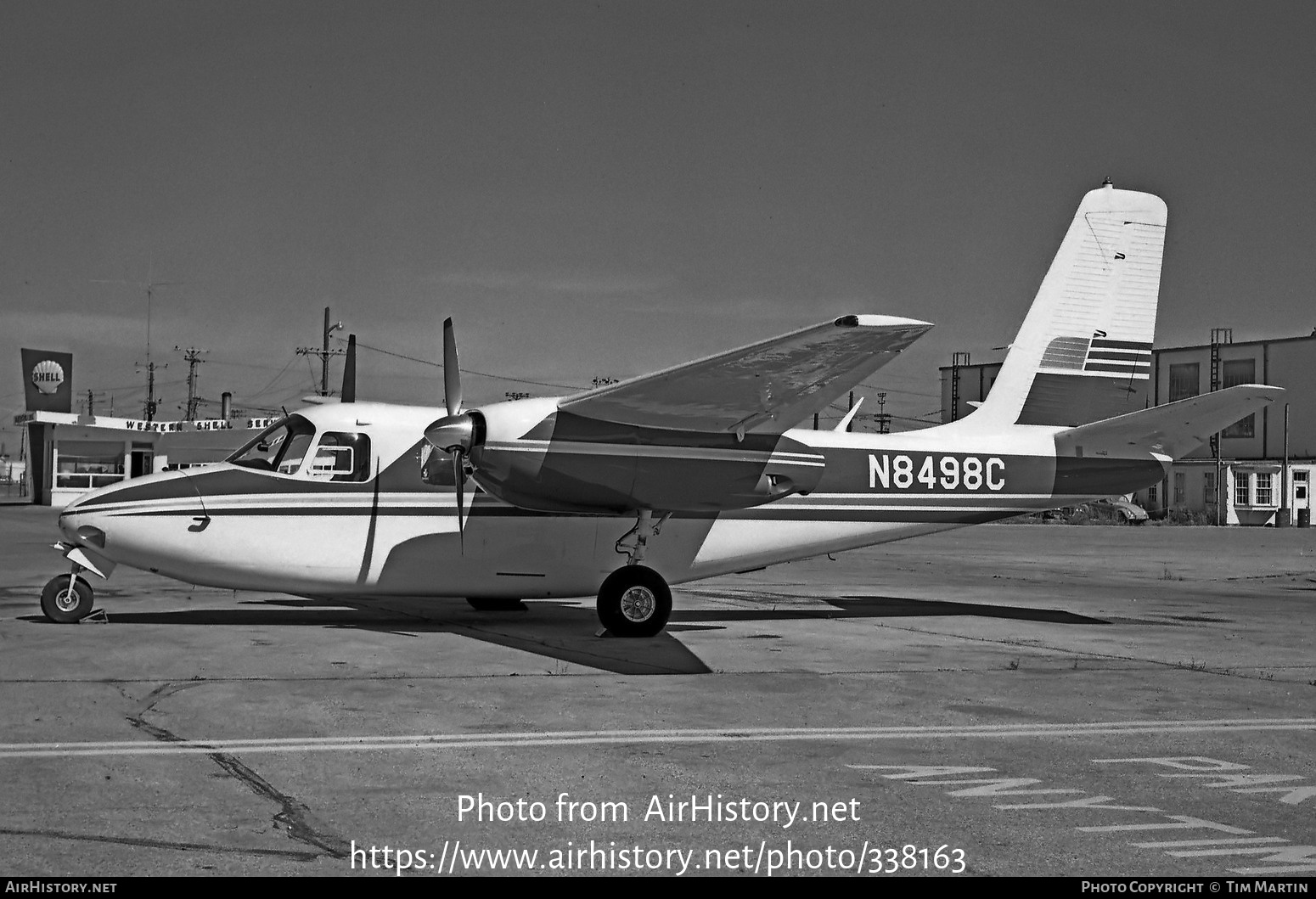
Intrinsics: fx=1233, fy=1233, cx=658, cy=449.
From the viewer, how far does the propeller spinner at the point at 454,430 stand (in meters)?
14.8

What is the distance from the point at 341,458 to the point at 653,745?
8550mm

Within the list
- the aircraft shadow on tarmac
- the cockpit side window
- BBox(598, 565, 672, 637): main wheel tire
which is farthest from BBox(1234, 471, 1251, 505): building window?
the cockpit side window

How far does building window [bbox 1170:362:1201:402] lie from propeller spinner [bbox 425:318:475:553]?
291 feet

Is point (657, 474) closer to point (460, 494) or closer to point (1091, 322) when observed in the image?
point (460, 494)

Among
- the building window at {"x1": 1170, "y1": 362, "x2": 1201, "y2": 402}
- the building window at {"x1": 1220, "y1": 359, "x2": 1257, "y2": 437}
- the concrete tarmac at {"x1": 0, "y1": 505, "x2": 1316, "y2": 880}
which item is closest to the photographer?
the concrete tarmac at {"x1": 0, "y1": 505, "x2": 1316, "y2": 880}

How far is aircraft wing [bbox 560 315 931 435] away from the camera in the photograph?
39.9ft

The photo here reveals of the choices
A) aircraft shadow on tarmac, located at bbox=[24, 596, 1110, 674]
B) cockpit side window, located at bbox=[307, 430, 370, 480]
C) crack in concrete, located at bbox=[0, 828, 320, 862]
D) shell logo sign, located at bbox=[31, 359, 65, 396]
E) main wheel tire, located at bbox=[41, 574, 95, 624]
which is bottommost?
aircraft shadow on tarmac, located at bbox=[24, 596, 1110, 674]

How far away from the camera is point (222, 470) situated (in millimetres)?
15680

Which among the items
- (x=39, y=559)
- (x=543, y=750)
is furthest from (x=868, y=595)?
(x=39, y=559)

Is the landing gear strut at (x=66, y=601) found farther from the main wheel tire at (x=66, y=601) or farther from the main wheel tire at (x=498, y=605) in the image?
the main wheel tire at (x=498, y=605)

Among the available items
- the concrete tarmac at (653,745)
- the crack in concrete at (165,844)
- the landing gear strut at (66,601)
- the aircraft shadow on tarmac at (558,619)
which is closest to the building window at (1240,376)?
the aircraft shadow on tarmac at (558,619)

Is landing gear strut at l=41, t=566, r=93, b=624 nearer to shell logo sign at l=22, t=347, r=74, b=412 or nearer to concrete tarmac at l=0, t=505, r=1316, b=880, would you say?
concrete tarmac at l=0, t=505, r=1316, b=880

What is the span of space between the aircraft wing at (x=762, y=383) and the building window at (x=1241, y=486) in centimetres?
7893

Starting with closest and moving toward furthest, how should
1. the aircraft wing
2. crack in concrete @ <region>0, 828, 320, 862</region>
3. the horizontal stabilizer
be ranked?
crack in concrete @ <region>0, 828, 320, 862</region> → the aircraft wing → the horizontal stabilizer
